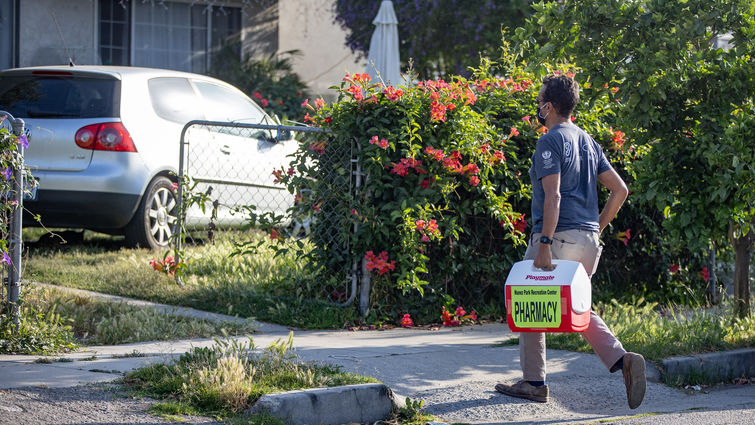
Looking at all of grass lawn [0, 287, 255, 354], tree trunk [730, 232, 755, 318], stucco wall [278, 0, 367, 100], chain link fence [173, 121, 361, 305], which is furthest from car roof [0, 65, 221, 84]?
stucco wall [278, 0, 367, 100]

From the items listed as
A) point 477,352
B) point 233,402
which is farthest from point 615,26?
point 233,402

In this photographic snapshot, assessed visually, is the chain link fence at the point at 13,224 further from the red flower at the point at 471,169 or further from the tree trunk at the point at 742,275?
the tree trunk at the point at 742,275

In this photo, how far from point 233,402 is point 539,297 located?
1550mm

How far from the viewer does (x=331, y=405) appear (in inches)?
180

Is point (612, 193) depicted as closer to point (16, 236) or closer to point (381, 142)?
point (381, 142)

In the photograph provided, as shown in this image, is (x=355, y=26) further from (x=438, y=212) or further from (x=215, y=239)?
(x=438, y=212)

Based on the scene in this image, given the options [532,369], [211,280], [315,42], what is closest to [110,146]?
[211,280]

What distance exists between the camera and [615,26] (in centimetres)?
653

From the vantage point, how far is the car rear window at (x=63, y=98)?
27.3 ft

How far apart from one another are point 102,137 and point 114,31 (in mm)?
7559

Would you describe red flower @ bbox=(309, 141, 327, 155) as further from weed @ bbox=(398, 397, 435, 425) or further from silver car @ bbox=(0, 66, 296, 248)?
weed @ bbox=(398, 397, 435, 425)

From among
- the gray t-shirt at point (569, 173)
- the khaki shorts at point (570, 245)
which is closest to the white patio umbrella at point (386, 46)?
the gray t-shirt at point (569, 173)

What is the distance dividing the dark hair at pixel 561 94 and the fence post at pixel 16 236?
296 cm

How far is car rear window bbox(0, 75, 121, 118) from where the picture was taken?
834cm
